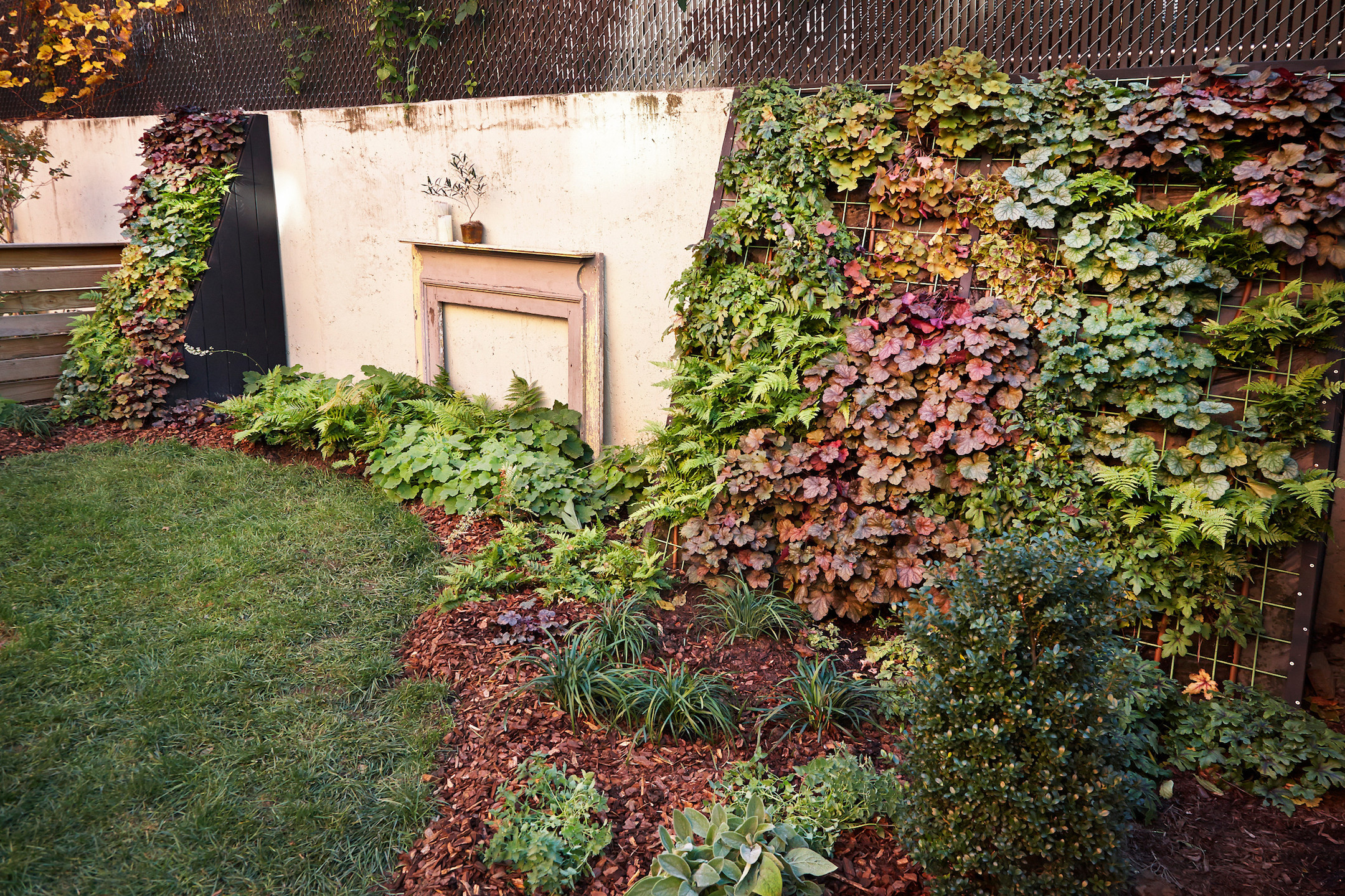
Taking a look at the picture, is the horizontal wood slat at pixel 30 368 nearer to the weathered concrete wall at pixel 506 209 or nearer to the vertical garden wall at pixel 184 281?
the vertical garden wall at pixel 184 281

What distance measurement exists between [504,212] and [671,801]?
4.51m

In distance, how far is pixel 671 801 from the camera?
2812mm

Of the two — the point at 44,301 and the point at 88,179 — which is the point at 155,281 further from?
the point at 88,179

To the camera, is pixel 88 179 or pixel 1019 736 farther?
pixel 88 179

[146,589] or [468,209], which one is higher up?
[468,209]

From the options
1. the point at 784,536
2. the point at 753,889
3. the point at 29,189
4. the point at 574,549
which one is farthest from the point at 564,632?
the point at 29,189

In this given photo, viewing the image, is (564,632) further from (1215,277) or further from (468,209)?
(468,209)

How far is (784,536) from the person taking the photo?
13.0 feet

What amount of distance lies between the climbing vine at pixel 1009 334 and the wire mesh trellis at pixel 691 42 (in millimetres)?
479

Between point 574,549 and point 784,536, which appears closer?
point 784,536

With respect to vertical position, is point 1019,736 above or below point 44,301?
below

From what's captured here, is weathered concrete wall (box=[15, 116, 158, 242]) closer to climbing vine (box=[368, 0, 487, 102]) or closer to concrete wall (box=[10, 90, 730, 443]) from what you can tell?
concrete wall (box=[10, 90, 730, 443])

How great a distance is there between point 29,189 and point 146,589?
833cm

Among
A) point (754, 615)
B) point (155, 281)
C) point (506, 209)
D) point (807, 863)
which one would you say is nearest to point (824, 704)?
point (754, 615)
